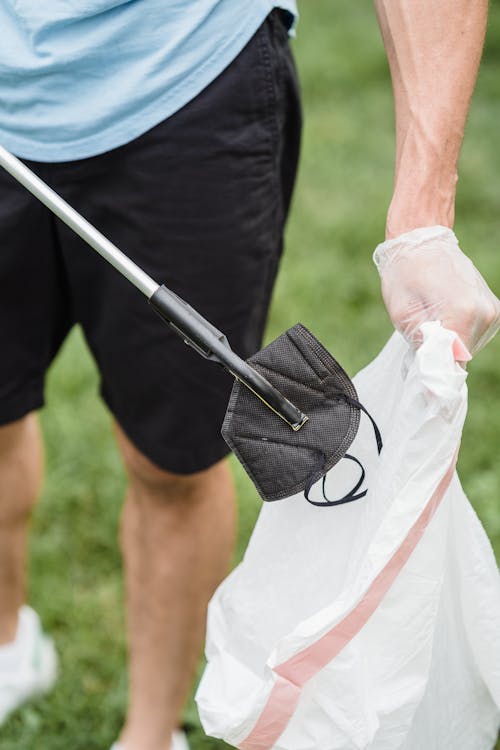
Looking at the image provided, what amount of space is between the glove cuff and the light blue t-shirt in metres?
0.35

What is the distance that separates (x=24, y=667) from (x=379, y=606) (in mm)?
1036

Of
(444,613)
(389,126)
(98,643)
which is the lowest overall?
(98,643)

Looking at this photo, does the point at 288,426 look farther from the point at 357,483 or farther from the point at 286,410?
the point at 357,483

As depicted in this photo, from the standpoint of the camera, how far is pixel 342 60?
4.68 metres

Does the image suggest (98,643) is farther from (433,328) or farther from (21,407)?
(433,328)

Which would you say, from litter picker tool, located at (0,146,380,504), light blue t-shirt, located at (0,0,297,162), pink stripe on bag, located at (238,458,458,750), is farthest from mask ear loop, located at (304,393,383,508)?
light blue t-shirt, located at (0,0,297,162)

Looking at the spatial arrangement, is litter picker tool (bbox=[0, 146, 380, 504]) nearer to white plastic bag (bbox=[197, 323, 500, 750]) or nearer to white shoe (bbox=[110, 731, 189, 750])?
white plastic bag (bbox=[197, 323, 500, 750])

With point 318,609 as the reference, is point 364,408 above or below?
above

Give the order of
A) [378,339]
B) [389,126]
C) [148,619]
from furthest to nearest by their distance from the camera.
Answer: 1. [389,126]
2. [378,339]
3. [148,619]

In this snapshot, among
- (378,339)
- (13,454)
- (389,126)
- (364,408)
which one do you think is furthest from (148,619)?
(389,126)

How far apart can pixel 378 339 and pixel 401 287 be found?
183 centimetres

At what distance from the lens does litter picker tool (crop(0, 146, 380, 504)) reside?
122 centimetres

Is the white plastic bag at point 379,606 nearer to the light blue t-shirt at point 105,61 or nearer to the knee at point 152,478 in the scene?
the knee at point 152,478

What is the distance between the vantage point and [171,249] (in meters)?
1.45
